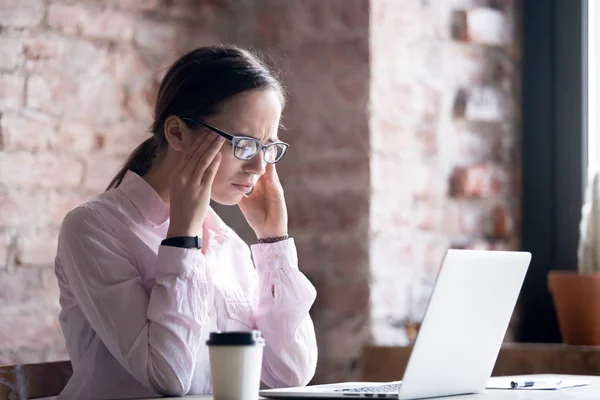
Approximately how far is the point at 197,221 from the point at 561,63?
1.59m

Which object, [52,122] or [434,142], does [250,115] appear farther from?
[434,142]

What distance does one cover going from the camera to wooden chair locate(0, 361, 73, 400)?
5.10 feet

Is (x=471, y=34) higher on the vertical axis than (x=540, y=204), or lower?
higher

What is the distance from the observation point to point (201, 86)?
179 cm

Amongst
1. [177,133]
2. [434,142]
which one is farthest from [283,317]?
[434,142]

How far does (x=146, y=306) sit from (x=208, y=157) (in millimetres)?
281

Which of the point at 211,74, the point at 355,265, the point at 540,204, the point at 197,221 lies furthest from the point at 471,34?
the point at 197,221

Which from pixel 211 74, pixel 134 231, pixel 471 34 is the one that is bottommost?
pixel 134 231

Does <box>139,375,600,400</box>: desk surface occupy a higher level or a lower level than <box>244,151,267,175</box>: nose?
lower

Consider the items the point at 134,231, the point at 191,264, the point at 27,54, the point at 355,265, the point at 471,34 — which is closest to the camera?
the point at 191,264

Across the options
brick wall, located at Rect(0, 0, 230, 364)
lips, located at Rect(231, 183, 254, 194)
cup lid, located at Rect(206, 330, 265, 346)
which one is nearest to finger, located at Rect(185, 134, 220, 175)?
lips, located at Rect(231, 183, 254, 194)

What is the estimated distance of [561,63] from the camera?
9.36 ft

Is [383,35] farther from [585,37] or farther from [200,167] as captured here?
[200,167]

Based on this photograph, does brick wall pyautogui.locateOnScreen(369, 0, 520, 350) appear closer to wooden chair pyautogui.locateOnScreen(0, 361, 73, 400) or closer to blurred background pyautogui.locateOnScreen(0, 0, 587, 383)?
blurred background pyautogui.locateOnScreen(0, 0, 587, 383)
